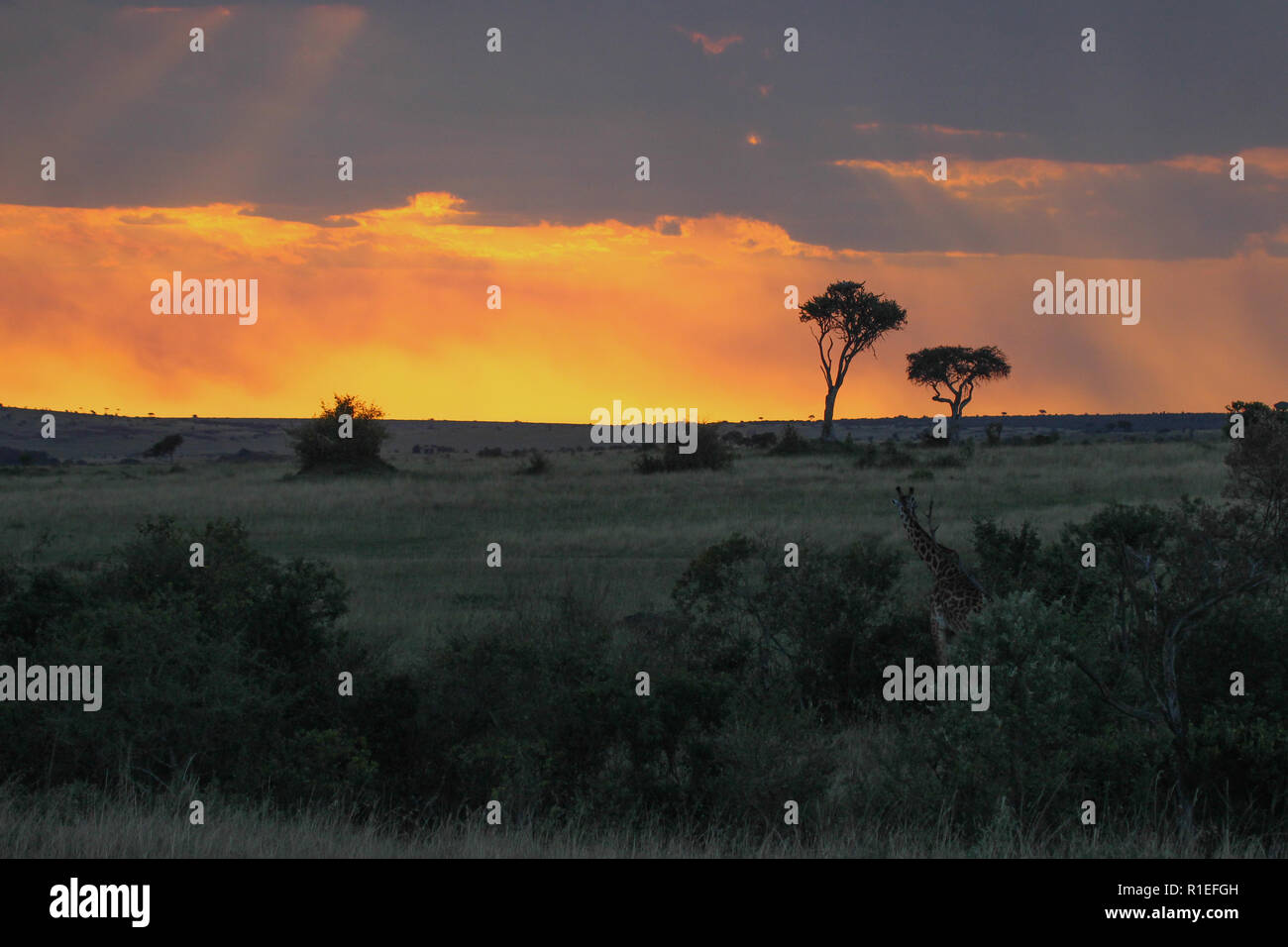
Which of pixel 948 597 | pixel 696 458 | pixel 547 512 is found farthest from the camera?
pixel 696 458

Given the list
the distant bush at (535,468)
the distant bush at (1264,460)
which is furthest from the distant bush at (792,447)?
the distant bush at (1264,460)

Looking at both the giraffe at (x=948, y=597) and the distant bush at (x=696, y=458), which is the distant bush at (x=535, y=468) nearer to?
the distant bush at (x=696, y=458)

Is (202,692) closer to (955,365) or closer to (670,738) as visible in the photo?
(670,738)

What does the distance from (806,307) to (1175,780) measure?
59756mm

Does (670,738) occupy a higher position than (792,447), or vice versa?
(792,447)

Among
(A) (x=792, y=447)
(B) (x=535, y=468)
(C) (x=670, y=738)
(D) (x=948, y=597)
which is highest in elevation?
(A) (x=792, y=447)

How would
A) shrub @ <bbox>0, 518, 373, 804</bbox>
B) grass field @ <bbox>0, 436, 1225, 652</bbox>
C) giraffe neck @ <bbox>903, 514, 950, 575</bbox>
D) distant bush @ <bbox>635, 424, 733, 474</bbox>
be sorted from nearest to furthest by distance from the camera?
shrub @ <bbox>0, 518, 373, 804</bbox>
giraffe neck @ <bbox>903, 514, 950, 575</bbox>
grass field @ <bbox>0, 436, 1225, 652</bbox>
distant bush @ <bbox>635, 424, 733, 474</bbox>

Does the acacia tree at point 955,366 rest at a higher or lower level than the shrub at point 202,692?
higher

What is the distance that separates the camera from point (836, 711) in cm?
1202

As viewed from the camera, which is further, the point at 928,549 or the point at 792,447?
the point at 792,447

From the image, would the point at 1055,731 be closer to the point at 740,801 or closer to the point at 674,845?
the point at 740,801

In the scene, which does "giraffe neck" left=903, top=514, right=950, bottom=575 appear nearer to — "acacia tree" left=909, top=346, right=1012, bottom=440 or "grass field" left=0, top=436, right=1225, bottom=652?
"grass field" left=0, top=436, right=1225, bottom=652

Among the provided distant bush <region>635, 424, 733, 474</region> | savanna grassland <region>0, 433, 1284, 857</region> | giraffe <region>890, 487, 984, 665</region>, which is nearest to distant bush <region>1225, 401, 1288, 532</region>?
savanna grassland <region>0, 433, 1284, 857</region>

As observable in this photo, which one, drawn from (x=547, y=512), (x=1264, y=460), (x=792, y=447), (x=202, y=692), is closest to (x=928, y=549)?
(x=1264, y=460)
